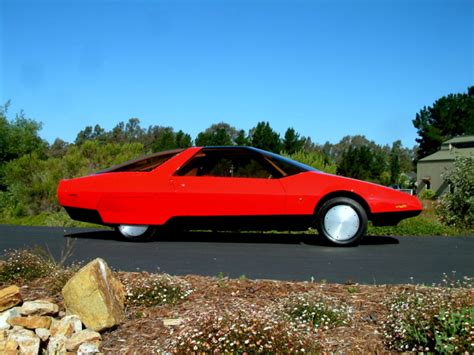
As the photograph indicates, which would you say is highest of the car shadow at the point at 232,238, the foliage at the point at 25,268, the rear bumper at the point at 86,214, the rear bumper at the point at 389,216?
the rear bumper at the point at 389,216

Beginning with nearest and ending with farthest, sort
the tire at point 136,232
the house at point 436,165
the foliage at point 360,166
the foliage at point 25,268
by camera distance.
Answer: the foliage at point 25,268, the tire at point 136,232, the house at point 436,165, the foliage at point 360,166

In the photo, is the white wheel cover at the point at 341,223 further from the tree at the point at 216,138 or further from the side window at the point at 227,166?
the tree at the point at 216,138

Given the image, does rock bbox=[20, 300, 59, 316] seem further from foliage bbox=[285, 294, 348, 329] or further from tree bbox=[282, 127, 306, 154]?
tree bbox=[282, 127, 306, 154]

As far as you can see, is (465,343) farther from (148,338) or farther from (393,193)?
(393,193)

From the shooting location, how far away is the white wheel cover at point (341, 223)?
7793mm

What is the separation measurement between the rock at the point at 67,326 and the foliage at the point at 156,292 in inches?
21.7

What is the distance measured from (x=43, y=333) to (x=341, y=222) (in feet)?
15.6

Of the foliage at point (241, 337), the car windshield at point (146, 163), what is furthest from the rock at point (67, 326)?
the car windshield at point (146, 163)

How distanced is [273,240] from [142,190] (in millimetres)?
2309

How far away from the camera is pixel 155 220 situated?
824 centimetres

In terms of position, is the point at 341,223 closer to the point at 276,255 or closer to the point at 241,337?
the point at 276,255

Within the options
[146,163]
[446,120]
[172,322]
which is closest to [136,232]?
[146,163]

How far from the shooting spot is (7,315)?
4.44 metres

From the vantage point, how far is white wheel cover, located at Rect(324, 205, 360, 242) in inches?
307
